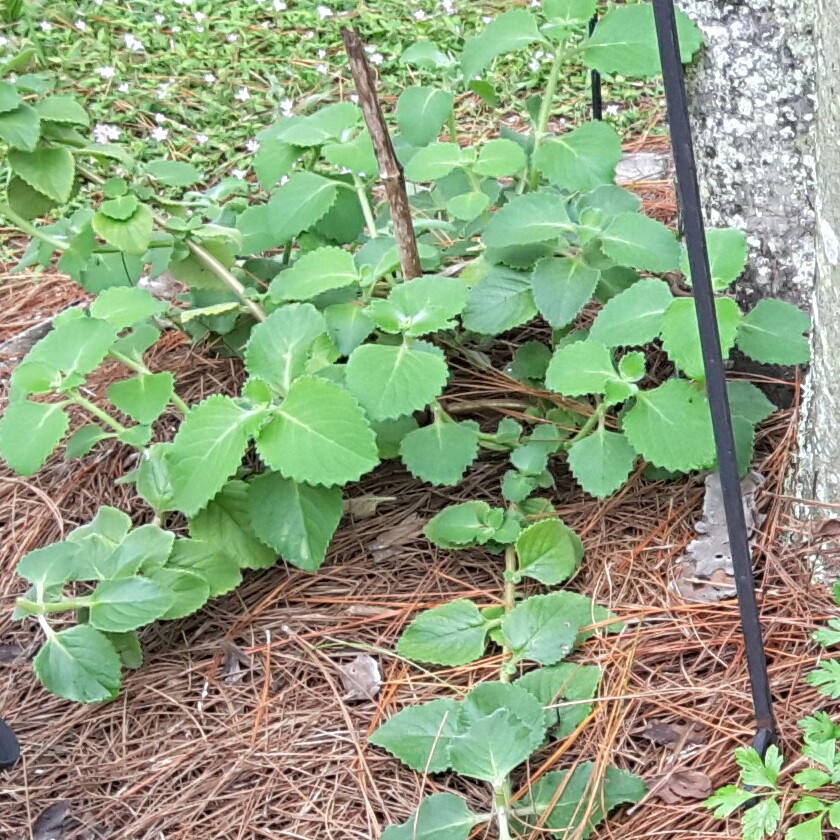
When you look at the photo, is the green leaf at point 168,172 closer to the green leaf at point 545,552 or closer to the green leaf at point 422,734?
the green leaf at point 545,552

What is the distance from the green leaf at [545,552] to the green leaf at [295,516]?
0.35 m

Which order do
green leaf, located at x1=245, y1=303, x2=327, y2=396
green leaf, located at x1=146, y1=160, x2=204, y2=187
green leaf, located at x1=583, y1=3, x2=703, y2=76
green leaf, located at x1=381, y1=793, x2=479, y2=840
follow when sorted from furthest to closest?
1. green leaf, located at x1=146, y1=160, x2=204, y2=187
2. green leaf, located at x1=583, y1=3, x2=703, y2=76
3. green leaf, located at x1=245, y1=303, x2=327, y2=396
4. green leaf, located at x1=381, y1=793, x2=479, y2=840

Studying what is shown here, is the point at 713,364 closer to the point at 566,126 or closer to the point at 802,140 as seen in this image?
the point at 802,140

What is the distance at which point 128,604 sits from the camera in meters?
1.76

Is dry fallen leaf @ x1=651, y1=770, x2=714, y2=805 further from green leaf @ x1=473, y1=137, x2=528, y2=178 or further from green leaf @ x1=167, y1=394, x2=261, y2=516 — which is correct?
green leaf @ x1=473, y1=137, x2=528, y2=178

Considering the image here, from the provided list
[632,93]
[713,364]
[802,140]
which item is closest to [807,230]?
[802,140]

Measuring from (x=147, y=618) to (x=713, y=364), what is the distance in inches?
41.3

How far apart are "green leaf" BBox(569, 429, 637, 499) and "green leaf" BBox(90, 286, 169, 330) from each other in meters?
0.90

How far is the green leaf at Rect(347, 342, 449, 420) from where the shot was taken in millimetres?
1829

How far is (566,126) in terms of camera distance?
337 cm

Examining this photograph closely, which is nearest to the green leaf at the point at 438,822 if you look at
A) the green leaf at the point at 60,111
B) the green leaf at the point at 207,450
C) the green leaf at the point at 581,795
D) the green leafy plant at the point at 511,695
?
the green leafy plant at the point at 511,695

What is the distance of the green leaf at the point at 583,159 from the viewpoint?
2.09 m

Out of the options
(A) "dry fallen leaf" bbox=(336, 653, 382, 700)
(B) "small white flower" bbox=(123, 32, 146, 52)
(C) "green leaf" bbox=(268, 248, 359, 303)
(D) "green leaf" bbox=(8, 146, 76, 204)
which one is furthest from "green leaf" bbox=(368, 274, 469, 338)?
(B) "small white flower" bbox=(123, 32, 146, 52)

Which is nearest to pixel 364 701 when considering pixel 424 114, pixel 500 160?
pixel 500 160
